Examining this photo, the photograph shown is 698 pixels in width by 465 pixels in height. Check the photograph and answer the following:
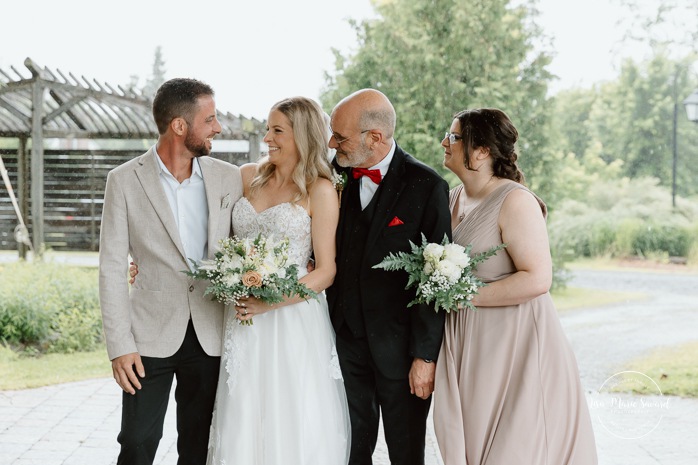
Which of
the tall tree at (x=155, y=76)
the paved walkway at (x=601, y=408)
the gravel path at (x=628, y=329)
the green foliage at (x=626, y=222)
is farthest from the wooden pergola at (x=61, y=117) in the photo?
the gravel path at (x=628, y=329)

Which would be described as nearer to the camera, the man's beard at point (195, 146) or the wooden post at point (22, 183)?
the man's beard at point (195, 146)

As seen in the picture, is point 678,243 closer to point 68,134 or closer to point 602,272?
point 602,272

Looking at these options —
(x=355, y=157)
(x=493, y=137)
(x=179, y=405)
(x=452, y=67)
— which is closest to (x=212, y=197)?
(x=355, y=157)

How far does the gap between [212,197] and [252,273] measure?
42 centimetres

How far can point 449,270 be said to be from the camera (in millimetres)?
2422

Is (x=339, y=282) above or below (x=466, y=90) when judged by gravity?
below

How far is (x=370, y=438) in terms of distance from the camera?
2969mm

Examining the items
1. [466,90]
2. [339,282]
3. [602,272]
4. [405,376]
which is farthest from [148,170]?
[602,272]

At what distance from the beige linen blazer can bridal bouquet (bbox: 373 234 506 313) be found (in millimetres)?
678

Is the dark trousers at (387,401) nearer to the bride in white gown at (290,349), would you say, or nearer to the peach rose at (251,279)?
the bride in white gown at (290,349)

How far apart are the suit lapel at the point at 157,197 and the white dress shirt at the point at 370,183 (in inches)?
25.7

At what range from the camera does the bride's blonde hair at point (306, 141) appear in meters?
2.78

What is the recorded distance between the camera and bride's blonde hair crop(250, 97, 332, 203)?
278 cm

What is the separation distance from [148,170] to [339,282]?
0.77 metres
